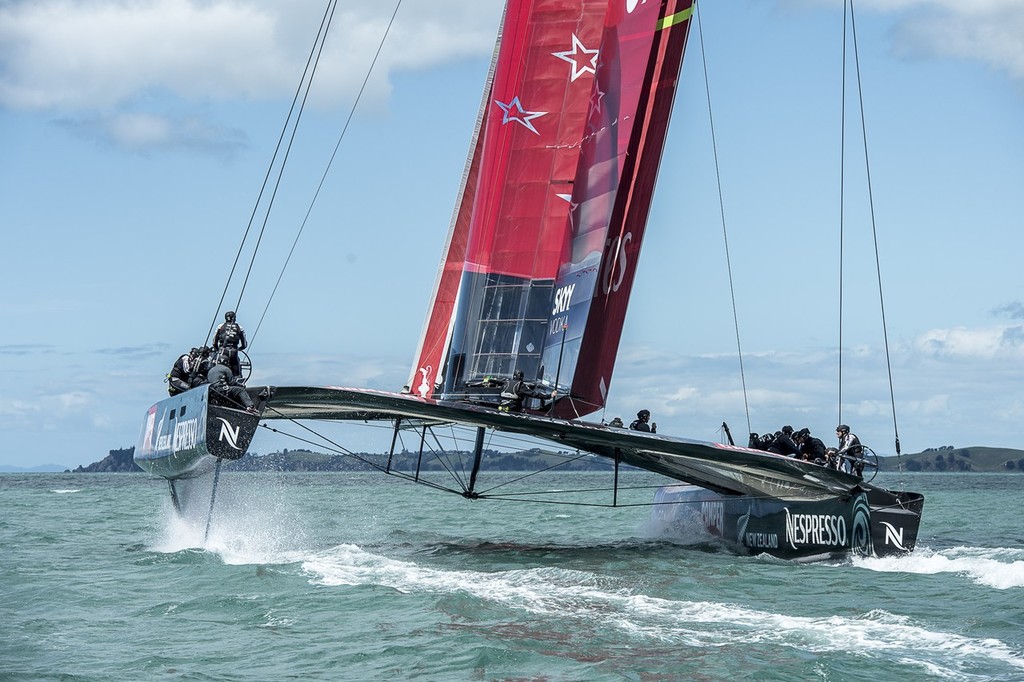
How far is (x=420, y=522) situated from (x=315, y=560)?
24.7 feet

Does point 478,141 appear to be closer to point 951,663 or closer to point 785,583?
point 785,583

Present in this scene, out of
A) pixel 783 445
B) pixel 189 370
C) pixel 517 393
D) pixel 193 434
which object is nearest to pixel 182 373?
pixel 189 370

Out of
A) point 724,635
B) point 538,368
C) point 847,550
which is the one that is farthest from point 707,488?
point 724,635

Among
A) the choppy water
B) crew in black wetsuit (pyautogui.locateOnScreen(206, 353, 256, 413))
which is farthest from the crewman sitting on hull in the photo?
the choppy water

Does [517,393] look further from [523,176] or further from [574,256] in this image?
[523,176]

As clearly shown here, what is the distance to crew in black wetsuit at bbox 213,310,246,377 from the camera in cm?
1209

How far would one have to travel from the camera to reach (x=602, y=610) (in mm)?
9086

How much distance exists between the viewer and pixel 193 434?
35.8 ft

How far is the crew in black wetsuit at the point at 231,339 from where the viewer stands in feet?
39.7

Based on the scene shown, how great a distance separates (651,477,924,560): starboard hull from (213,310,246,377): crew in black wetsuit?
19.2 feet

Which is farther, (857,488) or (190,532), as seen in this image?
(190,532)

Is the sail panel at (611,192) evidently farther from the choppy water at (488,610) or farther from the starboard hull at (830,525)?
the starboard hull at (830,525)

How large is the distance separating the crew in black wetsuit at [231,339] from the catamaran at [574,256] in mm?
600

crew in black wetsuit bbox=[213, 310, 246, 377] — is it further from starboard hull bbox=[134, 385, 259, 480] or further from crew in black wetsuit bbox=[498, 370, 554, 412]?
crew in black wetsuit bbox=[498, 370, 554, 412]
